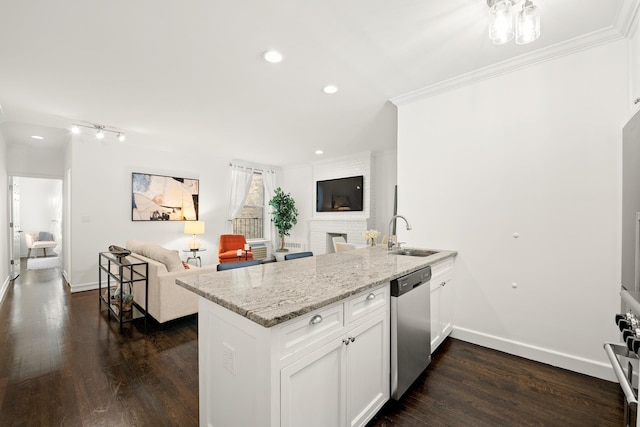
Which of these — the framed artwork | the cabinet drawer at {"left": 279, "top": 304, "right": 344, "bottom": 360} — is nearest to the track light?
the framed artwork

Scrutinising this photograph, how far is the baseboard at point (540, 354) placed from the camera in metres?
2.02

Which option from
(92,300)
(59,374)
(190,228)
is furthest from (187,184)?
(59,374)

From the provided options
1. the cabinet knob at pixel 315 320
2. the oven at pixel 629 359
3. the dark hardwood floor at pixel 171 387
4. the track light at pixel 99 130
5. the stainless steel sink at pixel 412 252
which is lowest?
the dark hardwood floor at pixel 171 387

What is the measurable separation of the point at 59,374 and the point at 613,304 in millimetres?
4211

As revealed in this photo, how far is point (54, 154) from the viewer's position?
214 inches

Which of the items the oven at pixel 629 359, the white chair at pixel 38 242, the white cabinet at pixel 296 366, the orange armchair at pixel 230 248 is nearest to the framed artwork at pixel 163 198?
the orange armchair at pixel 230 248

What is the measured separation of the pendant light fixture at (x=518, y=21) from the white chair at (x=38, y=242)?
10.3m

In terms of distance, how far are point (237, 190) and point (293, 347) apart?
584 centimetres

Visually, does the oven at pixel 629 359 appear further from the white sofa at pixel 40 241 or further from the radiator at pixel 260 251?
the white sofa at pixel 40 241

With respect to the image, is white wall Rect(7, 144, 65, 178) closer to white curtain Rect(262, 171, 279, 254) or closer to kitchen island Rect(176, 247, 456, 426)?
white curtain Rect(262, 171, 279, 254)

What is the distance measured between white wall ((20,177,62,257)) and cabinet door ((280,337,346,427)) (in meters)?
9.50

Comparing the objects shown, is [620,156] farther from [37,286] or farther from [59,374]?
[37,286]

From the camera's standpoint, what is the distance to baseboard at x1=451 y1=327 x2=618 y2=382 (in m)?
2.02

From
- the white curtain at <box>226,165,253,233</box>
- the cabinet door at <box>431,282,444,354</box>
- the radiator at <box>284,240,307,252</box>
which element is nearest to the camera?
the cabinet door at <box>431,282,444,354</box>
